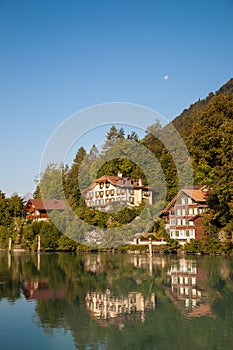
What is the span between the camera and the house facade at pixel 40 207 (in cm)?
5351

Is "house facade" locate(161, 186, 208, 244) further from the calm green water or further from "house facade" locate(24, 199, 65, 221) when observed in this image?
"house facade" locate(24, 199, 65, 221)

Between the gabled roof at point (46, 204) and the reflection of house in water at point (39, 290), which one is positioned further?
the gabled roof at point (46, 204)

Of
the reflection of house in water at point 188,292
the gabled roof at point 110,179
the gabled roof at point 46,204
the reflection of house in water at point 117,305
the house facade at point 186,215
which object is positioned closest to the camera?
the reflection of house in water at point 117,305

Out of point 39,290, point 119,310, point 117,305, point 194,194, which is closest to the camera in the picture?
point 119,310


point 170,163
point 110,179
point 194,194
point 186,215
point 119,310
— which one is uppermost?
point 170,163

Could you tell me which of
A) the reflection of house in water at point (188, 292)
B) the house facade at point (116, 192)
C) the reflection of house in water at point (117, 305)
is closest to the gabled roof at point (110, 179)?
the house facade at point (116, 192)

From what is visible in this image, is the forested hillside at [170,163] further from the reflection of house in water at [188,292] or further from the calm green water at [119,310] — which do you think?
the calm green water at [119,310]

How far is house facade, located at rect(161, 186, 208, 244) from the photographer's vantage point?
39.2 metres

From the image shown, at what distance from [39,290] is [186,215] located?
23916 millimetres

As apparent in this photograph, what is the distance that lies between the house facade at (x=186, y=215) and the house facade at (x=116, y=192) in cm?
662

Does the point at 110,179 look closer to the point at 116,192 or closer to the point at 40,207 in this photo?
the point at 116,192

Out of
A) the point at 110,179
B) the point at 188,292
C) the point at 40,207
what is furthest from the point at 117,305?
the point at 40,207

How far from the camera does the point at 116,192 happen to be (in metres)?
50.1

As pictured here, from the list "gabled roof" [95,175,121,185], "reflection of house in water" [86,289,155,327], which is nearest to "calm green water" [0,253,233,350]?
"reflection of house in water" [86,289,155,327]
